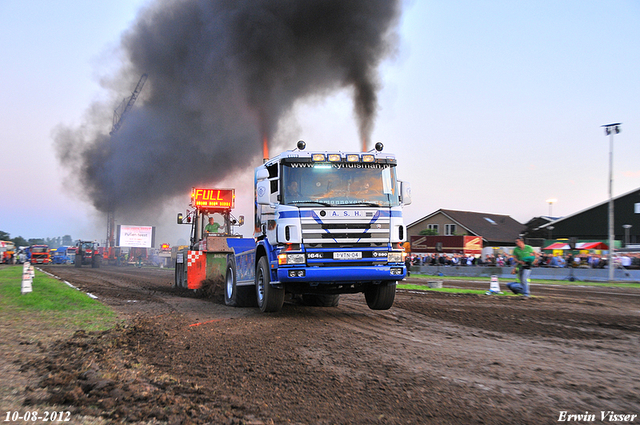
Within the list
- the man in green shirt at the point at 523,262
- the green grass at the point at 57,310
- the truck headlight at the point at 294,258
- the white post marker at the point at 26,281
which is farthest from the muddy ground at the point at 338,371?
the white post marker at the point at 26,281

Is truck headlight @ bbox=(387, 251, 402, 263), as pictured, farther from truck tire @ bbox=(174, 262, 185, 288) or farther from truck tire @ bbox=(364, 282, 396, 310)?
truck tire @ bbox=(174, 262, 185, 288)

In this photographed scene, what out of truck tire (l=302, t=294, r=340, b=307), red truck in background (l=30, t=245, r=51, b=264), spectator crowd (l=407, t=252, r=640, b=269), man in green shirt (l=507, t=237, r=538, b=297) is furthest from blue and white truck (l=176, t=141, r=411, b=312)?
red truck in background (l=30, t=245, r=51, b=264)

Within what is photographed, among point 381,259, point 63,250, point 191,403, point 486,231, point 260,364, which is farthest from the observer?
point 63,250

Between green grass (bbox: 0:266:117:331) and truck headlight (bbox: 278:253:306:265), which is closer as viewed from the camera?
truck headlight (bbox: 278:253:306:265)

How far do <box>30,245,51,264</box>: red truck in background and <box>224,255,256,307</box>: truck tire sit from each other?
5404cm

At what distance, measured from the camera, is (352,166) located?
946 centimetres

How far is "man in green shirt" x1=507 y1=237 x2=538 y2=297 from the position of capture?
1397 centimetres

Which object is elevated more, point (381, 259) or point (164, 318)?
point (381, 259)

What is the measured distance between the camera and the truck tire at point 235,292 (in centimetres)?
1175

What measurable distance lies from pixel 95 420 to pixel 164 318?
6.42 metres

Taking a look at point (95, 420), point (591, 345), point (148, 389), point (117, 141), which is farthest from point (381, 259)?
point (117, 141)

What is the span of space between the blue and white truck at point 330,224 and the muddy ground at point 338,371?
2.58 ft

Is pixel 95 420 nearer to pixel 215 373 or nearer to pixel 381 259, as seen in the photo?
pixel 215 373

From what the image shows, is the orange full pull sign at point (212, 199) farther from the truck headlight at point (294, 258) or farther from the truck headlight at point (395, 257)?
the truck headlight at point (395, 257)
